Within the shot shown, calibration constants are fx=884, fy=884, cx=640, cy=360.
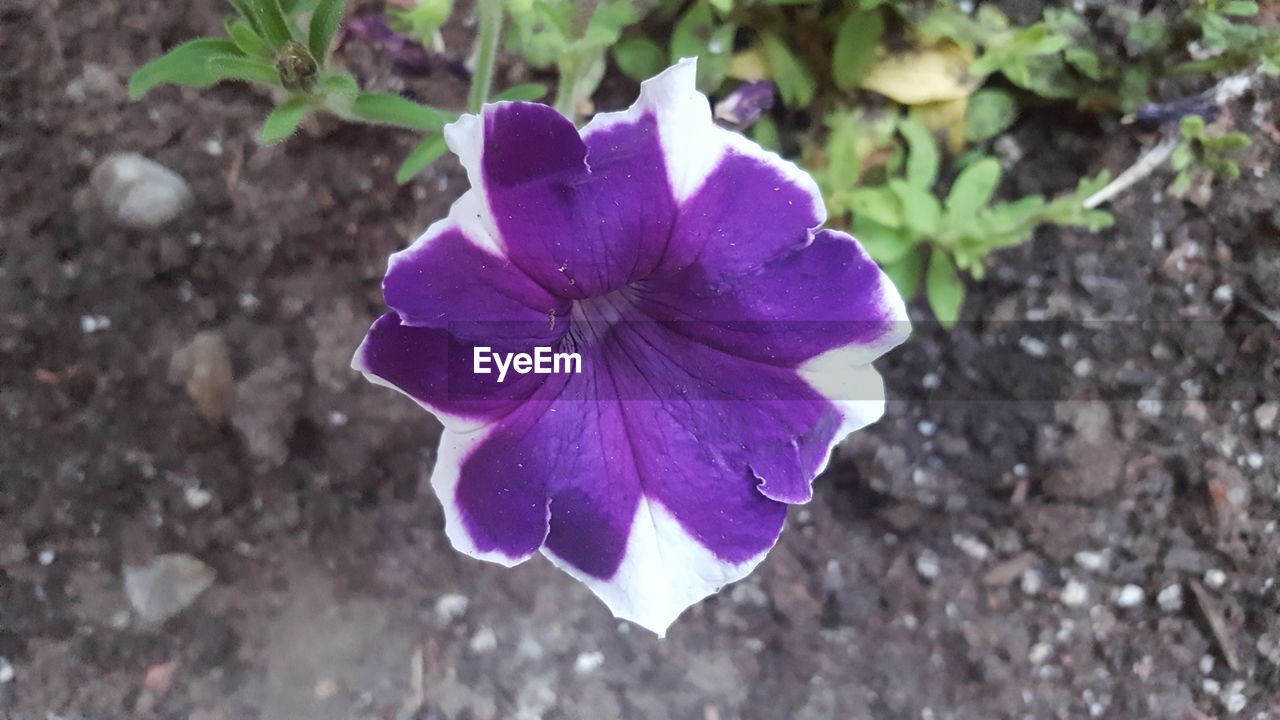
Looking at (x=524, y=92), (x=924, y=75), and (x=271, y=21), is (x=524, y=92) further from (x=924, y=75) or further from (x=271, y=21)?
(x=924, y=75)

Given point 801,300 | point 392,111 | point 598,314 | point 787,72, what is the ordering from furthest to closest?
1. point 787,72
2. point 392,111
3. point 598,314
4. point 801,300

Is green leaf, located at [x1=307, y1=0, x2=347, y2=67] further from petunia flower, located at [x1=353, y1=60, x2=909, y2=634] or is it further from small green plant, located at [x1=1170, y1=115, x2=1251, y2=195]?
small green plant, located at [x1=1170, y1=115, x2=1251, y2=195]

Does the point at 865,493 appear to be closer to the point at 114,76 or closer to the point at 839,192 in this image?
the point at 839,192

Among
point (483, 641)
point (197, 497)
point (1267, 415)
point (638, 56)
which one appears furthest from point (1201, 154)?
point (197, 497)

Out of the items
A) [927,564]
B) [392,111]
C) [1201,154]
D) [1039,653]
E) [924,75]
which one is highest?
[392,111]

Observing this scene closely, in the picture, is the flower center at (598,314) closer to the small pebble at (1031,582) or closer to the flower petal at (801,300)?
the flower petal at (801,300)

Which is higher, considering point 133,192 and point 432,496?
point 133,192

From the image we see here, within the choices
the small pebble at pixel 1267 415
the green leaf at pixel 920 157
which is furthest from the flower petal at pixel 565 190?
the small pebble at pixel 1267 415
